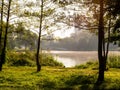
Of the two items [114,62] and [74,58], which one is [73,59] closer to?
[74,58]

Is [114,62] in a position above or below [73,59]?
above

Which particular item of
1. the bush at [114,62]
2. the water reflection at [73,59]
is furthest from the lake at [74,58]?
the bush at [114,62]

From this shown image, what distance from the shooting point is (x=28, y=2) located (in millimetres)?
29219

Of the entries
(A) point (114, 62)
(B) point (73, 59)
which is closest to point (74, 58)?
(B) point (73, 59)

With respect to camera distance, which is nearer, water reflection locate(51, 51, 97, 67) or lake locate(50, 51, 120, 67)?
lake locate(50, 51, 120, 67)

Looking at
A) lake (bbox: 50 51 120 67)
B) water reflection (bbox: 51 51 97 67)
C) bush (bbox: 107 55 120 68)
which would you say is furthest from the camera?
water reflection (bbox: 51 51 97 67)

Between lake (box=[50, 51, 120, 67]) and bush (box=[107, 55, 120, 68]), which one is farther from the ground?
bush (box=[107, 55, 120, 68])

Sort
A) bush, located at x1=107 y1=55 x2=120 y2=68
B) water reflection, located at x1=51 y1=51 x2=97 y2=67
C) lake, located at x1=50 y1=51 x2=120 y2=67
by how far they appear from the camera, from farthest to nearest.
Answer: water reflection, located at x1=51 y1=51 x2=97 y2=67, lake, located at x1=50 y1=51 x2=120 y2=67, bush, located at x1=107 y1=55 x2=120 y2=68

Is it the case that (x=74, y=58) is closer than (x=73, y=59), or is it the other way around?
(x=73, y=59)

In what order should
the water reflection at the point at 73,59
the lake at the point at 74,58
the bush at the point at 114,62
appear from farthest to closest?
the water reflection at the point at 73,59
the lake at the point at 74,58
the bush at the point at 114,62

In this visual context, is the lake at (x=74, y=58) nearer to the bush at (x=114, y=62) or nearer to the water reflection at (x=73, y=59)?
the water reflection at (x=73, y=59)

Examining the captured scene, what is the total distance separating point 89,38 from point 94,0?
137m

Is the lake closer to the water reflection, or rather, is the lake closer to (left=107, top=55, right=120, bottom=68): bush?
the water reflection

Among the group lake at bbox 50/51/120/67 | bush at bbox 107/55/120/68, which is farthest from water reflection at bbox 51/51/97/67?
bush at bbox 107/55/120/68
